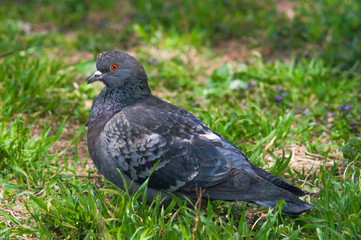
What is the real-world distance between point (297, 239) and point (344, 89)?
290 centimetres

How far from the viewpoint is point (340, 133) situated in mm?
4324

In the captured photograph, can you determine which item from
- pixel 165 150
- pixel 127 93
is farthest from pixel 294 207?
pixel 127 93

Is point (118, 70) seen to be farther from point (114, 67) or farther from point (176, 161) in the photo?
Answer: point (176, 161)

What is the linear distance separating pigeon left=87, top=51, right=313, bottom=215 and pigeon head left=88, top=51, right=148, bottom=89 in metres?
0.32

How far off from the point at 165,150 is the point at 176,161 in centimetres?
12

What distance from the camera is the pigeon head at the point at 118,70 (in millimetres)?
3857

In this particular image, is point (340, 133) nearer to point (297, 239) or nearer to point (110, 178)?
point (297, 239)

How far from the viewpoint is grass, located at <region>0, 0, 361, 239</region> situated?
3061 millimetres

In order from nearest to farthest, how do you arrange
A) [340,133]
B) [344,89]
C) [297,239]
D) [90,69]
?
[297,239]
[340,133]
[344,89]
[90,69]

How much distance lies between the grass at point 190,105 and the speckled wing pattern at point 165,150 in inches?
7.8

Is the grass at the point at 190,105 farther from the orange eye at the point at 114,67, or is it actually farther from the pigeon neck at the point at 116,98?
the orange eye at the point at 114,67

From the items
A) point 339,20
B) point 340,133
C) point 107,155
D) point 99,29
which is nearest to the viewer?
point 107,155

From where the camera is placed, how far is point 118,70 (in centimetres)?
386

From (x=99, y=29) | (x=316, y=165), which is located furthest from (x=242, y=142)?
(x=99, y=29)
